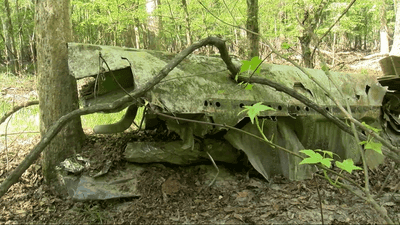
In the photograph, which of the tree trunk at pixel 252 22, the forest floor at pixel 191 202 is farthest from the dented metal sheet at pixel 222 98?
the tree trunk at pixel 252 22

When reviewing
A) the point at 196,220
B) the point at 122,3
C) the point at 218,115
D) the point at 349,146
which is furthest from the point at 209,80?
the point at 122,3

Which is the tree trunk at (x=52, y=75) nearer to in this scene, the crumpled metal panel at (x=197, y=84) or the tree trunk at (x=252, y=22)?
the crumpled metal panel at (x=197, y=84)

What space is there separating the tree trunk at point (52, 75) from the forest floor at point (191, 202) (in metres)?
0.36

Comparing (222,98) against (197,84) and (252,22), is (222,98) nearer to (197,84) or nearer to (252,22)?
(197,84)

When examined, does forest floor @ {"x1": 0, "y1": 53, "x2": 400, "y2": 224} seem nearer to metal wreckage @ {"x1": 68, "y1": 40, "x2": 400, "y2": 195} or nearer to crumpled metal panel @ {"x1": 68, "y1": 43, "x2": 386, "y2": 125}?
metal wreckage @ {"x1": 68, "y1": 40, "x2": 400, "y2": 195}

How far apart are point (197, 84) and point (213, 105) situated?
0.36 meters

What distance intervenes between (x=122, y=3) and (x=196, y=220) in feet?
25.3

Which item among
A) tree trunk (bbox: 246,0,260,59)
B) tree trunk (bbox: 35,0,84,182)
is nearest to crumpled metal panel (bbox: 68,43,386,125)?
tree trunk (bbox: 35,0,84,182)

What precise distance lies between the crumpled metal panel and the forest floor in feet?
3.13

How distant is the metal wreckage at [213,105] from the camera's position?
357 cm

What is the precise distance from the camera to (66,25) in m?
4.29

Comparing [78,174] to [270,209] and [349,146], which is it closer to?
[270,209]

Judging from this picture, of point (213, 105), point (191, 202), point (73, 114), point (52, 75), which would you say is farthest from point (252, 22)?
point (73, 114)

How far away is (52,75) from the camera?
4.12 meters
